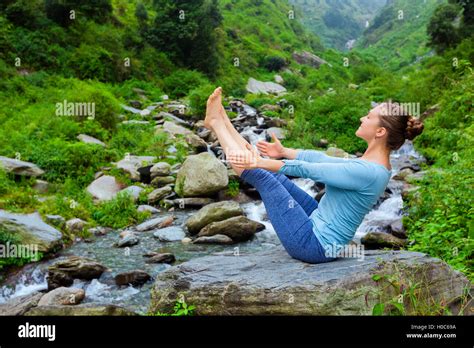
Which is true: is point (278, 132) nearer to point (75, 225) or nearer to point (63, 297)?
point (75, 225)

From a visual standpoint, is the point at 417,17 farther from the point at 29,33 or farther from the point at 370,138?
the point at 370,138

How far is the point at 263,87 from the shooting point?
41844 millimetres

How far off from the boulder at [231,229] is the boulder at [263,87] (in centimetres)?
2933

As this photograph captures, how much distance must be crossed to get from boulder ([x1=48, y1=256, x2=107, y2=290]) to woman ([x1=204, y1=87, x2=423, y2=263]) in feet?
17.2

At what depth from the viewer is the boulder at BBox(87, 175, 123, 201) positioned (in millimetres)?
13077

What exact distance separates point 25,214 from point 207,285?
24.2ft

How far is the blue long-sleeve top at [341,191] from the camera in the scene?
382 centimetres

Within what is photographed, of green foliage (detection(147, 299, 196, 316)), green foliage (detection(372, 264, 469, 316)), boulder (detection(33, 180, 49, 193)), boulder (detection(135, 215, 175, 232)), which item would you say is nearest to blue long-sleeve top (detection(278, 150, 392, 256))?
green foliage (detection(372, 264, 469, 316))

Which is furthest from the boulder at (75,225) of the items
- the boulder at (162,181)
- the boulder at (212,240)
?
the boulder at (162,181)

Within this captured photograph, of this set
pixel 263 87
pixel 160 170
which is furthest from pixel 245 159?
pixel 263 87

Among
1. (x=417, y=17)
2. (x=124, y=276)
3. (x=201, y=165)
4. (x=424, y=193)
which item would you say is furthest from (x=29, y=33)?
(x=417, y=17)

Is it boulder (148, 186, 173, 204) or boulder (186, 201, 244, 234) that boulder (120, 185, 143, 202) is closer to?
boulder (148, 186, 173, 204)

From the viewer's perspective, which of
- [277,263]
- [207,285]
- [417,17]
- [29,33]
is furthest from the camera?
[417,17]

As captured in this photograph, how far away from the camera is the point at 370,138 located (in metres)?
4.09
